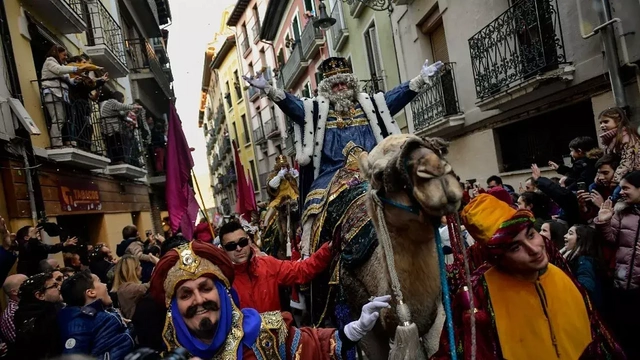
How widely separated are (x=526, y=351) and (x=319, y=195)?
2346 millimetres

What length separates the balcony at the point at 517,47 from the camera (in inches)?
310

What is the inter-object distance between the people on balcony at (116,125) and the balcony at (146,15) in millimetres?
8227

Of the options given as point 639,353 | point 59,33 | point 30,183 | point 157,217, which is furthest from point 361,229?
point 157,217

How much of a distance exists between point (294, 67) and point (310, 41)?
13.0 feet

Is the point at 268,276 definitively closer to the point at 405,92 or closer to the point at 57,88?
the point at 405,92

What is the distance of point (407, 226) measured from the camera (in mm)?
2590

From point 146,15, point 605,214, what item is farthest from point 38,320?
point 146,15

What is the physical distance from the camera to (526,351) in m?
2.36

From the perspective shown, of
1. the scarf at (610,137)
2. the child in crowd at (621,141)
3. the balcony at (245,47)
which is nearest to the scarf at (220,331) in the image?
the child in crowd at (621,141)

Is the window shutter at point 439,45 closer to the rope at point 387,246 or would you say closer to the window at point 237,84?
the rope at point 387,246

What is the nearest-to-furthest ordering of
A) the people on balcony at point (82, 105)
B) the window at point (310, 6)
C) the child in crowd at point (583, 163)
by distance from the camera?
the child in crowd at point (583, 163)
the people on balcony at point (82, 105)
the window at point (310, 6)

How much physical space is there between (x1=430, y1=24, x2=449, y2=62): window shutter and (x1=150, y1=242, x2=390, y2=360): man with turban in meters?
10.2

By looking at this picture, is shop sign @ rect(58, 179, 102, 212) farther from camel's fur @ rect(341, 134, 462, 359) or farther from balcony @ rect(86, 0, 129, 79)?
camel's fur @ rect(341, 134, 462, 359)

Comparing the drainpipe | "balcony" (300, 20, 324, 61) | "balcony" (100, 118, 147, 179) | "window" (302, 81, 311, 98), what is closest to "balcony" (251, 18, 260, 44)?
"window" (302, 81, 311, 98)
